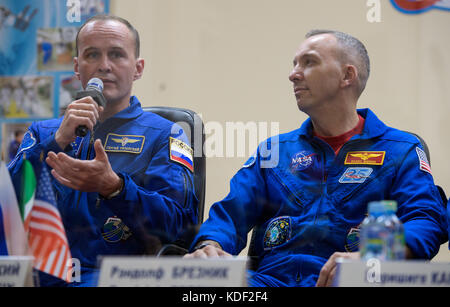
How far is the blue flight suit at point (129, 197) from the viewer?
5.23 ft

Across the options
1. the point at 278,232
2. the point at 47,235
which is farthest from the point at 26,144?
the point at 278,232

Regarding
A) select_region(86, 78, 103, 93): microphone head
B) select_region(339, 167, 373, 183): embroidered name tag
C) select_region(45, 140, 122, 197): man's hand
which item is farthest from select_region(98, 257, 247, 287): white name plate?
select_region(86, 78, 103, 93): microphone head

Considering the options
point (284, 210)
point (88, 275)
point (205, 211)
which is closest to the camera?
point (88, 275)

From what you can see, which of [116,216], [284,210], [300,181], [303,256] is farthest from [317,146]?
[116,216]

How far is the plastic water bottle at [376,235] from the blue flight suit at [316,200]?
0.39 m

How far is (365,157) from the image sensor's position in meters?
1.66

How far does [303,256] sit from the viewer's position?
158cm

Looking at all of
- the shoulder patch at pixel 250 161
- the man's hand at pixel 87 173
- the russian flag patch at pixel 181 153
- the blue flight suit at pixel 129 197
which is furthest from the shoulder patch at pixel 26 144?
the shoulder patch at pixel 250 161

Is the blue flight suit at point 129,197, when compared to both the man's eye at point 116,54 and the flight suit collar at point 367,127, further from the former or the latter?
the flight suit collar at point 367,127

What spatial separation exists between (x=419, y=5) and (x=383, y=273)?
1.22m

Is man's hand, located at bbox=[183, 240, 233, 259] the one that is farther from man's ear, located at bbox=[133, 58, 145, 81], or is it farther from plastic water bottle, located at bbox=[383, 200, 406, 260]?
man's ear, located at bbox=[133, 58, 145, 81]

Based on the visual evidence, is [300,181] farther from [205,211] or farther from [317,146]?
[205,211]

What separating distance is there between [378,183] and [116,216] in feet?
2.81

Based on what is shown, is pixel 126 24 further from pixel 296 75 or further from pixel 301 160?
pixel 301 160
